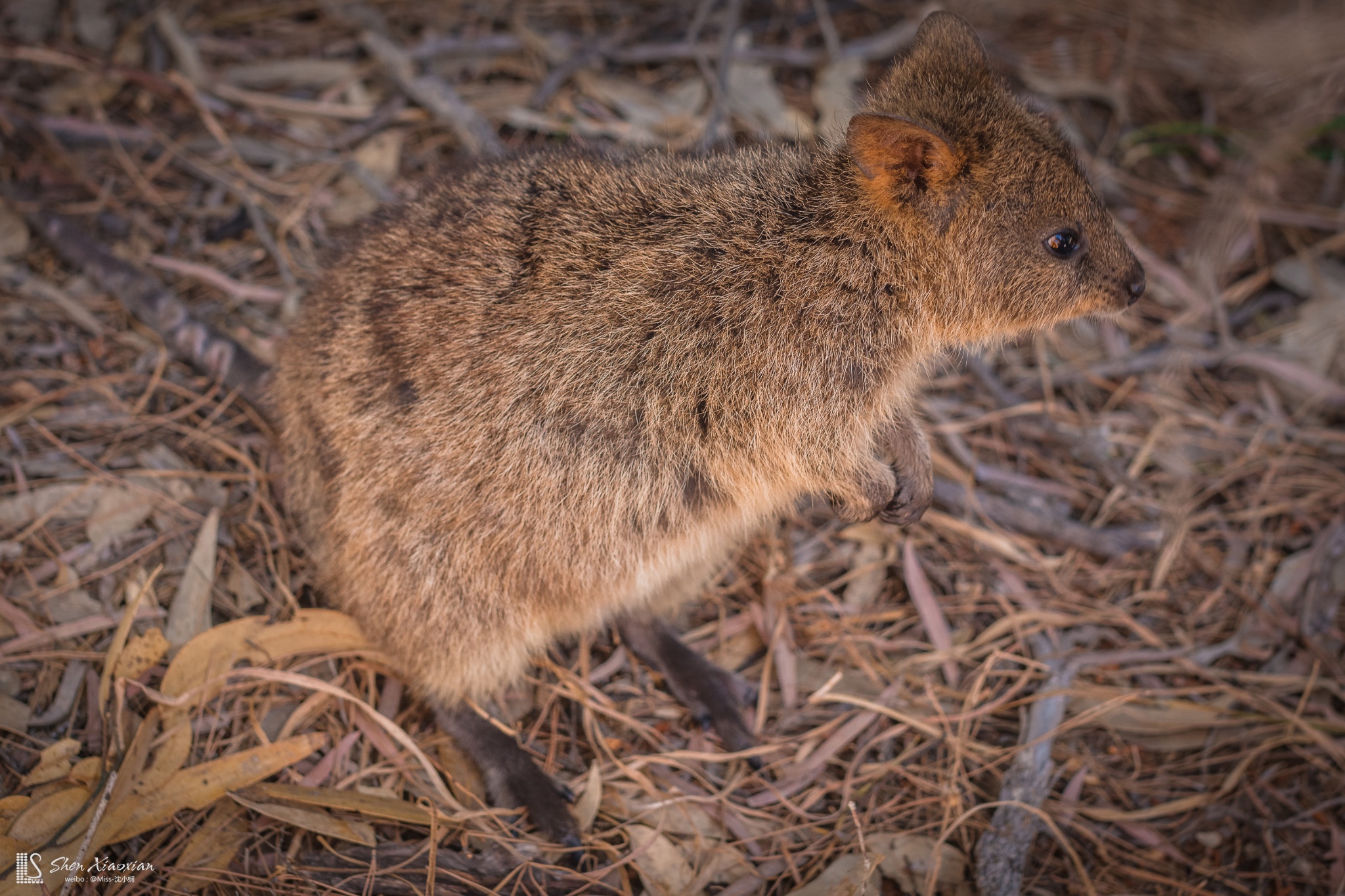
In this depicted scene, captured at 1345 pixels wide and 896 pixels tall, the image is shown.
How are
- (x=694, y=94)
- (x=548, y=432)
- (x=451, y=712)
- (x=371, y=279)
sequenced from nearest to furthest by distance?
(x=548, y=432) < (x=371, y=279) < (x=451, y=712) < (x=694, y=94)

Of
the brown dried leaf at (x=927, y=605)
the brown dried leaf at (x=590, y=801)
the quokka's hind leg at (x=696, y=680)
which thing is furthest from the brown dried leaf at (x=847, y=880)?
the brown dried leaf at (x=927, y=605)

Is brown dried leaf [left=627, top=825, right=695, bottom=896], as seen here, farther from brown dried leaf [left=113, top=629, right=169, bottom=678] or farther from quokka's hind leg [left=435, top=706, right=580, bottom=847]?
brown dried leaf [left=113, top=629, right=169, bottom=678]

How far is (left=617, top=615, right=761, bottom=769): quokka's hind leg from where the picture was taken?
3170 millimetres

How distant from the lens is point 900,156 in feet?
8.29

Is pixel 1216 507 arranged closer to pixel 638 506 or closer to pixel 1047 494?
pixel 1047 494

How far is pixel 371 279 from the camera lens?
2.77 m

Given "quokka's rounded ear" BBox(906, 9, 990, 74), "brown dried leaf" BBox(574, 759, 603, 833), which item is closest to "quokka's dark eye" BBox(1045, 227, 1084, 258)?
"quokka's rounded ear" BBox(906, 9, 990, 74)

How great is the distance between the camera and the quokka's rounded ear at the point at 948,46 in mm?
2744

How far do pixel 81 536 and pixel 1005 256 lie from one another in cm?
306

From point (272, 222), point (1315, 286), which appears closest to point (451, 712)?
point (272, 222)

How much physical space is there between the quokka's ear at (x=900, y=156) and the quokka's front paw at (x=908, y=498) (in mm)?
881

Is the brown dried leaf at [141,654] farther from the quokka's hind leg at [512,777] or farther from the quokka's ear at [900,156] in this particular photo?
the quokka's ear at [900,156]

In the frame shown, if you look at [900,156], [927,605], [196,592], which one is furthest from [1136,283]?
[196,592]

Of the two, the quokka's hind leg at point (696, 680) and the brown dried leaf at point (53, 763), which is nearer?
the brown dried leaf at point (53, 763)
